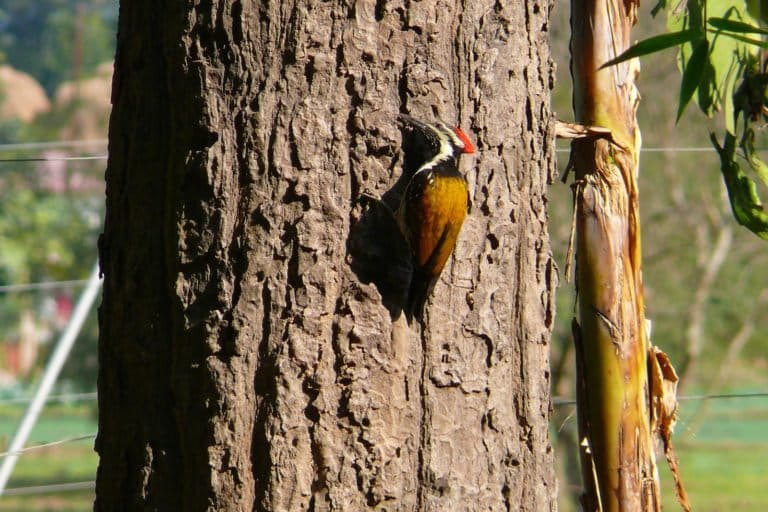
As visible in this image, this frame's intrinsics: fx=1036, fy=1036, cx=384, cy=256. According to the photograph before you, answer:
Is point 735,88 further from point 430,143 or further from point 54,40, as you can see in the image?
point 54,40

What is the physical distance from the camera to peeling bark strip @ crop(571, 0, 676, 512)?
8.54ft

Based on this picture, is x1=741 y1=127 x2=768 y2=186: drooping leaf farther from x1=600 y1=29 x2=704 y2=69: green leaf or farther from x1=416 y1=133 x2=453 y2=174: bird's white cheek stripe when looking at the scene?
x1=416 y1=133 x2=453 y2=174: bird's white cheek stripe

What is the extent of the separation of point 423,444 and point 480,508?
17cm

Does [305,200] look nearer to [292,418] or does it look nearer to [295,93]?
[295,93]

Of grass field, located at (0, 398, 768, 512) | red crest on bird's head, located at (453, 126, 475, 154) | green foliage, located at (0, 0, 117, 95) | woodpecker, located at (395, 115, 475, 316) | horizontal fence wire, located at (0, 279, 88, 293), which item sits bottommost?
grass field, located at (0, 398, 768, 512)

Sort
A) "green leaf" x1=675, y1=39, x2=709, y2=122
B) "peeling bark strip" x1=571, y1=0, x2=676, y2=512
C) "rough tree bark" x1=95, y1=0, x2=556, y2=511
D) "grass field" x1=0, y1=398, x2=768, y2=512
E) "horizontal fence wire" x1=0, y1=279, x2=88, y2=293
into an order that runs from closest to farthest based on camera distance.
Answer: "rough tree bark" x1=95, y1=0, x2=556, y2=511 < "green leaf" x1=675, y1=39, x2=709, y2=122 < "peeling bark strip" x1=571, y1=0, x2=676, y2=512 < "horizontal fence wire" x1=0, y1=279, x2=88, y2=293 < "grass field" x1=0, y1=398, x2=768, y2=512

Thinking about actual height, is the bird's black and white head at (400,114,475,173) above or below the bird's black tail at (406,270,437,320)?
above

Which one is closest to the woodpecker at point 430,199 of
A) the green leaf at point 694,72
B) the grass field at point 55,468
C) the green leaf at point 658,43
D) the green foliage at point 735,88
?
the green leaf at point 658,43

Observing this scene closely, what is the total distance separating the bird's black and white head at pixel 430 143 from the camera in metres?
1.79

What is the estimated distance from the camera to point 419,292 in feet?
6.02

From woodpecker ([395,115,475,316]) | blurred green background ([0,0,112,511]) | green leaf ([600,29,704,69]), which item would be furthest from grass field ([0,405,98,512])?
green leaf ([600,29,704,69])

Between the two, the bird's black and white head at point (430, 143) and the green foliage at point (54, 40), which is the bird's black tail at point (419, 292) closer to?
the bird's black and white head at point (430, 143)

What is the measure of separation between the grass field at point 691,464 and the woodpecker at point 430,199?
49.8 ft

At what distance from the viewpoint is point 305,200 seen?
178 cm
